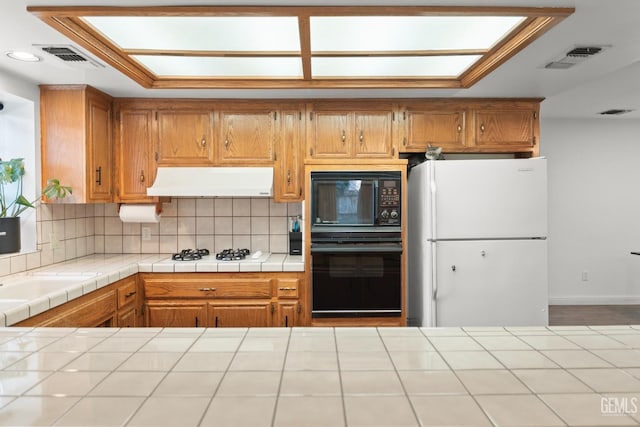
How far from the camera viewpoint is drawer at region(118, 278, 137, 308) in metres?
2.78

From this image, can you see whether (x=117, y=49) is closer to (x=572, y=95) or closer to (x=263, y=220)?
(x=263, y=220)

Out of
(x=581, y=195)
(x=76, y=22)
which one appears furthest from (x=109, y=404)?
(x=581, y=195)

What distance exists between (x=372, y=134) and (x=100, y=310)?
90.0 inches

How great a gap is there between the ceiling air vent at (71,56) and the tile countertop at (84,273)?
1.28 meters

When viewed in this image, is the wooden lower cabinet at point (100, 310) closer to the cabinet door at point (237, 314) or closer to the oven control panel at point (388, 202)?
the cabinet door at point (237, 314)

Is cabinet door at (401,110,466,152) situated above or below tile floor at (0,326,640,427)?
above

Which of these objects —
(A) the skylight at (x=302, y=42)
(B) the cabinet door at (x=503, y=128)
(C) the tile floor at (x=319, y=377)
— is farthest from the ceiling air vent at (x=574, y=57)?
(C) the tile floor at (x=319, y=377)

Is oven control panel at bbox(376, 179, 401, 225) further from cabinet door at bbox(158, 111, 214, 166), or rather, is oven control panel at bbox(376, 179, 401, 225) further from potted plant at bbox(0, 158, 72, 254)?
potted plant at bbox(0, 158, 72, 254)

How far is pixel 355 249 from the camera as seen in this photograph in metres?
2.99

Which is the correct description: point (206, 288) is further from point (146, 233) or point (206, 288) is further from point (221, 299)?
point (146, 233)

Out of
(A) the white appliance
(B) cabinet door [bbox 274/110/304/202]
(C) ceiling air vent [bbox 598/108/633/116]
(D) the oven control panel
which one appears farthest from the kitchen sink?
(C) ceiling air vent [bbox 598/108/633/116]

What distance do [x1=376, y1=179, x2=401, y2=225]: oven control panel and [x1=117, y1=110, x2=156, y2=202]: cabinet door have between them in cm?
182

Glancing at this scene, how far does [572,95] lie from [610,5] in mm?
2281

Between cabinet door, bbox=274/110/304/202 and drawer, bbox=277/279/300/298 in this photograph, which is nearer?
drawer, bbox=277/279/300/298
